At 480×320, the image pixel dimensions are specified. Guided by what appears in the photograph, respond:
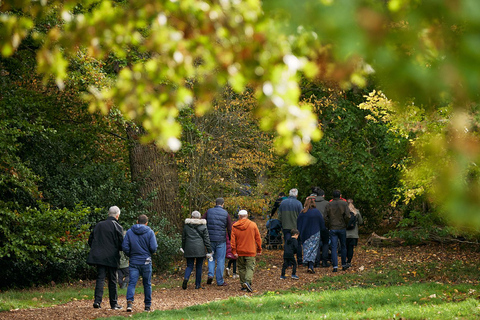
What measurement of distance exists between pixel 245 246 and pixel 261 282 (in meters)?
1.88

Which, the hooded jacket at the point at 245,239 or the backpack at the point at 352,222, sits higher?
the backpack at the point at 352,222

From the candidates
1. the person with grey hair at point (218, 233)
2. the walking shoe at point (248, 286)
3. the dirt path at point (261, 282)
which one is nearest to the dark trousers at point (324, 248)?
the dirt path at point (261, 282)

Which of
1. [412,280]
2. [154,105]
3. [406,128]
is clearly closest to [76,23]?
[154,105]

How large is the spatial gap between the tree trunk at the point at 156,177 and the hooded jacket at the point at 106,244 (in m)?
6.09

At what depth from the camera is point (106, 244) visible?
10828 millimetres

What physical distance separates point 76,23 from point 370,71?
7.65 feet

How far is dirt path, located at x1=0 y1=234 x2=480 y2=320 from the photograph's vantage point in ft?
34.6

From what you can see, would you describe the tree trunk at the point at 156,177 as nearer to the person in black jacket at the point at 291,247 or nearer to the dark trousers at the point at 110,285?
the person in black jacket at the point at 291,247

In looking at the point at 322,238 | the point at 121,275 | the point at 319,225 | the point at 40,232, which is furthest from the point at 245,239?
the point at 40,232

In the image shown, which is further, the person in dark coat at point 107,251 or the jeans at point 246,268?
the jeans at point 246,268

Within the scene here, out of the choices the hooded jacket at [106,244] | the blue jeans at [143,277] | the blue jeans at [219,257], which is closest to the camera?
the blue jeans at [143,277]

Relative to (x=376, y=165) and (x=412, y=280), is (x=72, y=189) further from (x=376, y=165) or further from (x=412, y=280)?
(x=376, y=165)

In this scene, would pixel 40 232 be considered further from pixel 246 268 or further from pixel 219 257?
pixel 246 268

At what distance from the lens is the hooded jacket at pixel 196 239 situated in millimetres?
13258
